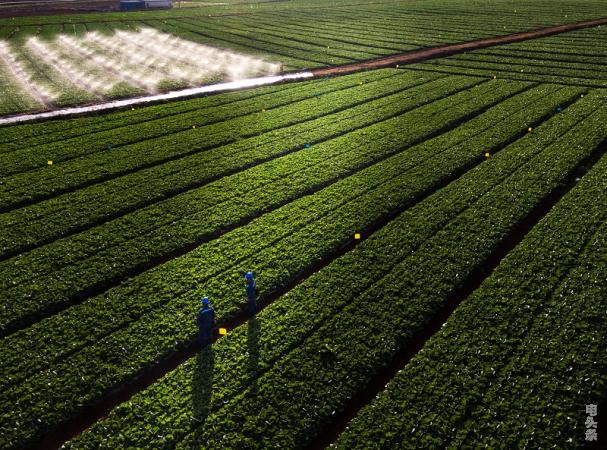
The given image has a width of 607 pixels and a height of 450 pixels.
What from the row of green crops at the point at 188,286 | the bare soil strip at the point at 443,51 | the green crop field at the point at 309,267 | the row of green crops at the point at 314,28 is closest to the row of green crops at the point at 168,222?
the green crop field at the point at 309,267

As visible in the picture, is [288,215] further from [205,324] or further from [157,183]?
[205,324]

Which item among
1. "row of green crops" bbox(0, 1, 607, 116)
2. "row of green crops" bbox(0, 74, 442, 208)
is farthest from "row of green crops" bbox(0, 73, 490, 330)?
"row of green crops" bbox(0, 1, 607, 116)

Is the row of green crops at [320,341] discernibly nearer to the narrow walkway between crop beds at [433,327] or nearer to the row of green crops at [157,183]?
the narrow walkway between crop beds at [433,327]

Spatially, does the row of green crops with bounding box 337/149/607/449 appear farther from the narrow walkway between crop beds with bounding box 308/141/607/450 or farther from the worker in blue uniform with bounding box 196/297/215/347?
the worker in blue uniform with bounding box 196/297/215/347

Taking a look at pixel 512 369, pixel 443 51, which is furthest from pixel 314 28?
pixel 512 369

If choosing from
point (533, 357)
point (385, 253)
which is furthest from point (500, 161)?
point (533, 357)

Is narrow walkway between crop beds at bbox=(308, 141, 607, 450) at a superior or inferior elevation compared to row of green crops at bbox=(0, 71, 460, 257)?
inferior

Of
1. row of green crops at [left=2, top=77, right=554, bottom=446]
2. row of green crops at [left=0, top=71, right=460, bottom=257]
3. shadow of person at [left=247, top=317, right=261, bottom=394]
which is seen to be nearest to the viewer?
row of green crops at [left=2, top=77, right=554, bottom=446]
